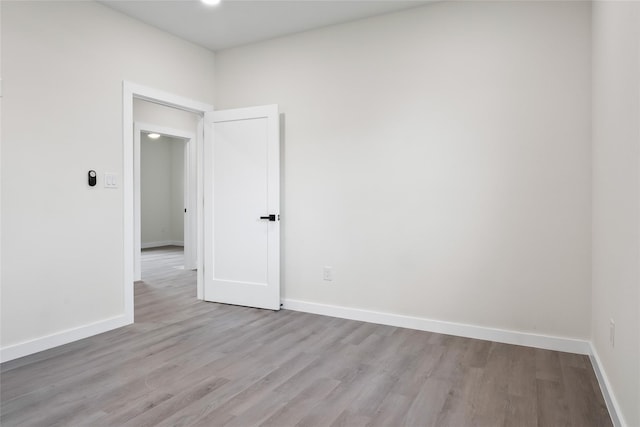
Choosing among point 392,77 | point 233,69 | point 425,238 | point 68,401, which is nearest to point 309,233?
point 425,238

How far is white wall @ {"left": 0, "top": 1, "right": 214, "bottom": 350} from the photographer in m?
2.67

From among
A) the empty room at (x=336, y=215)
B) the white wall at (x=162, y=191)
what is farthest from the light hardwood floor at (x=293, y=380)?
the white wall at (x=162, y=191)

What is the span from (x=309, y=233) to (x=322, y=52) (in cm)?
172

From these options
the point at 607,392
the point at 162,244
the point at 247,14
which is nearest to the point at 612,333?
the point at 607,392

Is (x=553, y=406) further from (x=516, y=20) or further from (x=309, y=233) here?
(x=516, y=20)

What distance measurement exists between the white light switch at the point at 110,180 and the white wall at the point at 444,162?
1.51 m

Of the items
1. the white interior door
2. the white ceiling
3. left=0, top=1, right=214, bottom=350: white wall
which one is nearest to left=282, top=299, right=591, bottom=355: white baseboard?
the white interior door

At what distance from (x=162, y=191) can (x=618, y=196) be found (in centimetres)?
887

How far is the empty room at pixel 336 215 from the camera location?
6.95 ft

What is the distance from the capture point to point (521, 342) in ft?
9.77

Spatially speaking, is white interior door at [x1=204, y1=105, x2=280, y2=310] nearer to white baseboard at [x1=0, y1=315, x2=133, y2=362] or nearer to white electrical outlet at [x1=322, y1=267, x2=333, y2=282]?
white electrical outlet at [x1=322, y1=267, x2=333, y2=282]

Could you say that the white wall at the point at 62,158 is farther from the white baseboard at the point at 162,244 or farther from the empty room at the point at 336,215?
the white baseboard at the point at 162,244

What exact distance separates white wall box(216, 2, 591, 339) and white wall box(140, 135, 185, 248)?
5756 millimetres

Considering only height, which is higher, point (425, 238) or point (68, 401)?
point (425, 238)
